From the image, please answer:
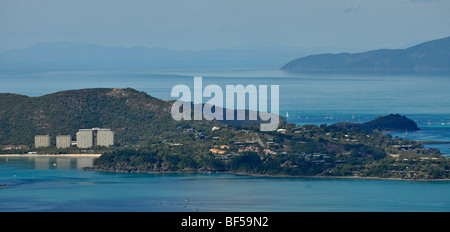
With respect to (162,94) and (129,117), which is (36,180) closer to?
(129,117)

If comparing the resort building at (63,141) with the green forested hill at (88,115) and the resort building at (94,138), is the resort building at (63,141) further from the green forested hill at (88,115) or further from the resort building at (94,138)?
the green forested hill at (88,115)

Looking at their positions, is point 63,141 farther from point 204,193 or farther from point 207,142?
point 204,193

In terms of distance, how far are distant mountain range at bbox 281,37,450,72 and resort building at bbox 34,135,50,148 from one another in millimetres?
83231

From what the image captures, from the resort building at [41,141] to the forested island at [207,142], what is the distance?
17.4 inches

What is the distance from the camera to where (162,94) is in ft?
245

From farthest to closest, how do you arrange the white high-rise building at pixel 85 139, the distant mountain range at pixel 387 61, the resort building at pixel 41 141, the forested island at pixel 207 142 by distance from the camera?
the distant mountain range at pixel 387 61 < the resort building at pixel 41 141 < the white high-rise building at pixel 85 139 < the forested island at pixel 207 142

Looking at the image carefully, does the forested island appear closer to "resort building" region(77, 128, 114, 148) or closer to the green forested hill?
the green forested hill

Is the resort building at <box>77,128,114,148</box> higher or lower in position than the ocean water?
higher

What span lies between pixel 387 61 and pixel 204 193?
4037 inches

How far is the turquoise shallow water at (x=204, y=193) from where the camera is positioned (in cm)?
3172

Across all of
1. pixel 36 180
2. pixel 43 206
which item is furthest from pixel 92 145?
pixel 43 206

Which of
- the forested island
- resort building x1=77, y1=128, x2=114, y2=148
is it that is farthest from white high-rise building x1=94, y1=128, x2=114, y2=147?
the forested island

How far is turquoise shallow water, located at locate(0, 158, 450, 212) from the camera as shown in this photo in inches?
1249

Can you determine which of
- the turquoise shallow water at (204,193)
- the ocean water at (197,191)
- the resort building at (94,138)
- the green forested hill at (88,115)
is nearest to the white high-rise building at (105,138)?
the resort building at (94,138)
